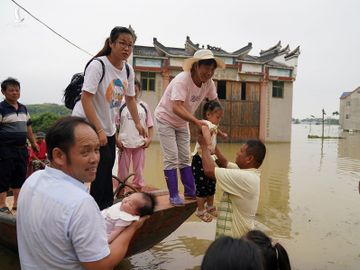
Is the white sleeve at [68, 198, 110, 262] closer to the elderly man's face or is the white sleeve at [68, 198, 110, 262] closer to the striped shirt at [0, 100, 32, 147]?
the elderly man's face

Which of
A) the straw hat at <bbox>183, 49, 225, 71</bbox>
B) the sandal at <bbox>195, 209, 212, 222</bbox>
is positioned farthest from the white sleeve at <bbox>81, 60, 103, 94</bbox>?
the sandal at <bbox>195, 209, 212, 222</bbox>

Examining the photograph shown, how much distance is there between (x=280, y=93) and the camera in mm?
19703

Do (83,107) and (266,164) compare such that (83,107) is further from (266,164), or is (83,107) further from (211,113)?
(266,164)

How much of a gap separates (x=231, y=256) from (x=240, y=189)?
144 centimetres

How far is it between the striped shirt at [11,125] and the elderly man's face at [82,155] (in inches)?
111

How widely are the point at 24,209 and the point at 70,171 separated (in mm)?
228

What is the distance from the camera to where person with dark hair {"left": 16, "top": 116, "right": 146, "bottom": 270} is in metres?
1.29

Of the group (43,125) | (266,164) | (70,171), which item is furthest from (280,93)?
(70,171)

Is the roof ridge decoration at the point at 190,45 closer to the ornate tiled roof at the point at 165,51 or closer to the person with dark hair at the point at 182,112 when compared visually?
the ornate tiled roof at the point at 165,51

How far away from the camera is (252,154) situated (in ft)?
8.28

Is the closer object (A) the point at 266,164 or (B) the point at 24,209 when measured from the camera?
(B) the point at 24,209

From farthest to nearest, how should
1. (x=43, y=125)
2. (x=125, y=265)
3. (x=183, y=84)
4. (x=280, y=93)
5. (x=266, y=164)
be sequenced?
(x=280, y=93)
(x=43, y=125)
(x=266, y=164)
(x=125, y=265)
(x=183, y=84)

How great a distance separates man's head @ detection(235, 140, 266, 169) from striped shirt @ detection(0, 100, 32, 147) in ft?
8.69

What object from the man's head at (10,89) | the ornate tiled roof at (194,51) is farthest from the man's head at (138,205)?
the ornate tiled roof at (194,51)
